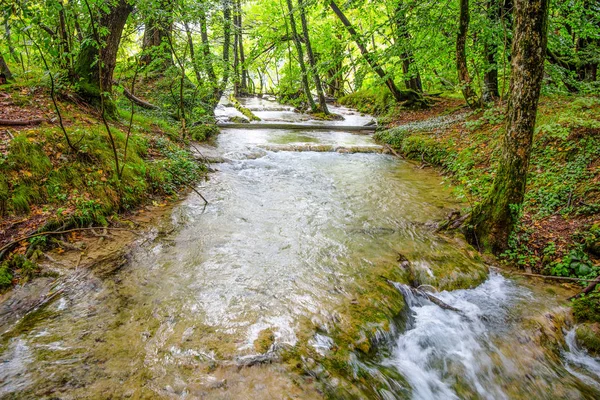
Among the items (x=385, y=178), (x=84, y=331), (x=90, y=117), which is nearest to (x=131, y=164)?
(x=90, y=117)

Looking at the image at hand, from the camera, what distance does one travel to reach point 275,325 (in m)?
2.99

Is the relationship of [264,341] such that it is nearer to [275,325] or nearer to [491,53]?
[275,325]

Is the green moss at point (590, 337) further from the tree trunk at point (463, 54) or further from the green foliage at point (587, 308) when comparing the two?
the tree trunk at point (463, 54)

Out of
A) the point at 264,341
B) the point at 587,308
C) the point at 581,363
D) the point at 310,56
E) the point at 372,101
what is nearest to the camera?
the point at 264,341

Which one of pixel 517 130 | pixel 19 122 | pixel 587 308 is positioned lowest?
pixel 587 308

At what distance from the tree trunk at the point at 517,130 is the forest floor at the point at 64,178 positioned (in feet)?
17.3

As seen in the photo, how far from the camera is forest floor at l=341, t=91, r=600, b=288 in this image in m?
4.14

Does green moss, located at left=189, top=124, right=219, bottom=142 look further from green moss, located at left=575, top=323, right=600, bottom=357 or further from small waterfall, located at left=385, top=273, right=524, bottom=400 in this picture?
green moss, located at left=575, top=323, right=600, bottom=357

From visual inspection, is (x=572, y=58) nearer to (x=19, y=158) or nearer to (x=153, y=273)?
(x=153, y=273)

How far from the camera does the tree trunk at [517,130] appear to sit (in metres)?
3.54

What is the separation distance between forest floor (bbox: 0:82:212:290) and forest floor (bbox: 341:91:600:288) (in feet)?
17.7

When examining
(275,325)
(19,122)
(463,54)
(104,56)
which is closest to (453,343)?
(275,325)

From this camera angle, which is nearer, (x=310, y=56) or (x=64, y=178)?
(x=64, y=178)

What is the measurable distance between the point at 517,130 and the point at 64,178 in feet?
20.4
